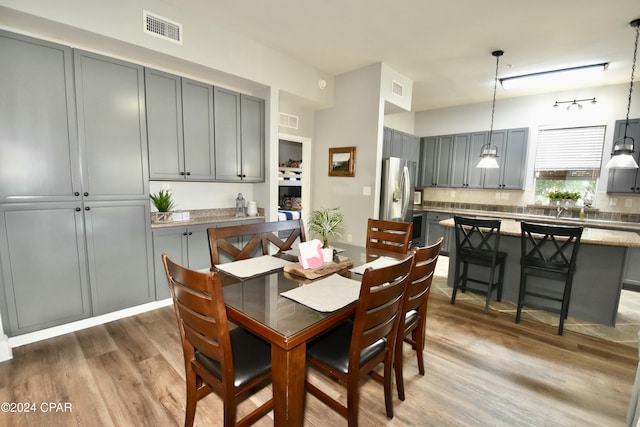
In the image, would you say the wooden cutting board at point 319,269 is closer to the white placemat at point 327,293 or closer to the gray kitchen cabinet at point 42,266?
the white placemat at point 327,293

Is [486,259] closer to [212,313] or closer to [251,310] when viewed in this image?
[251,310]

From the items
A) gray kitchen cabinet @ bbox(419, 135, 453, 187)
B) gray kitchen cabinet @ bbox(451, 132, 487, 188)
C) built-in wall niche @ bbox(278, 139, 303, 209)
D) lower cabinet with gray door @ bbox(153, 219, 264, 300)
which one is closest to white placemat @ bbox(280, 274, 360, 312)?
lower cabinet with gray door @ bbox(153, 219, 264, 300)

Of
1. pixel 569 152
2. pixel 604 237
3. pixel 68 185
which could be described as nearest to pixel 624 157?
pixel 604 237

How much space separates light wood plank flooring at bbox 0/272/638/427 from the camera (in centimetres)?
166

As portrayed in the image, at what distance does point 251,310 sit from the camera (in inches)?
51.5

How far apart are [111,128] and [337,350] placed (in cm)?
268

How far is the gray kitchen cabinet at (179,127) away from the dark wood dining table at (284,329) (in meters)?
2.07

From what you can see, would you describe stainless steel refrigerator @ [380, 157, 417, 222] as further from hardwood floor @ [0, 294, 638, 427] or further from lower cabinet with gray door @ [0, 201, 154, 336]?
lower cabinet with gray door @ [0, 201, 154, 336]

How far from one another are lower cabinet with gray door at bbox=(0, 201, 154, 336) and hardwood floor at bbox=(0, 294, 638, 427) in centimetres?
24

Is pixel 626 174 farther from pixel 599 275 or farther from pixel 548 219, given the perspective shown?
pixel 599 275

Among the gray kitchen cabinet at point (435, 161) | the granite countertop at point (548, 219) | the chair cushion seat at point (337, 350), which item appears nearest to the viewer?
the chair cushion seat at point (337, 350)

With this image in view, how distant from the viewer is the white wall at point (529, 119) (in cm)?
434

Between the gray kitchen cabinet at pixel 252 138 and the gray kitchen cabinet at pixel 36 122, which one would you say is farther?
the gray kitchen cabinet at pixel 252 138

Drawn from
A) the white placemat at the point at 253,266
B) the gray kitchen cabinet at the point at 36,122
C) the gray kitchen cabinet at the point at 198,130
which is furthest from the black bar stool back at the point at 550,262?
the gray kitchen cabinet at the point at 36,122
